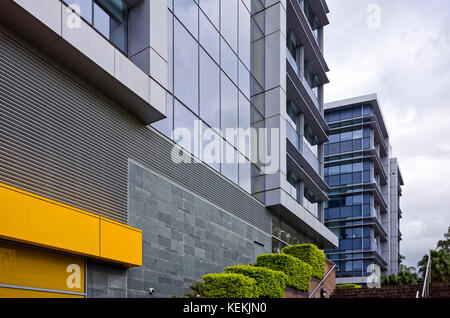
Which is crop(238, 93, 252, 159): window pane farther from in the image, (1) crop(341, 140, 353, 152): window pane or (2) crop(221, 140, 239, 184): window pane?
(1) crop(341, 140, 353, 152): window pane

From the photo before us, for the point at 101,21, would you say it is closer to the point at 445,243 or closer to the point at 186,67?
the point at 186,67

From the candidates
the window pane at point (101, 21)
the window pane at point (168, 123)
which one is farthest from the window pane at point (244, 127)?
the window pane at point (101, 21)

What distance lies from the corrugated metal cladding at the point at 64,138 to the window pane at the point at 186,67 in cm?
250

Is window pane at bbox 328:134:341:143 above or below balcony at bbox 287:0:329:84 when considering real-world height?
below

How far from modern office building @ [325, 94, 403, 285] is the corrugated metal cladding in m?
44.7

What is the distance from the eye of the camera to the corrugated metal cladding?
10.8 meters

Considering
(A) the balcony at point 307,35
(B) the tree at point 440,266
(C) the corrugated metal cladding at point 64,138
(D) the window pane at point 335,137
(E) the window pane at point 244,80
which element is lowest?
(B) the tree at point 440,266

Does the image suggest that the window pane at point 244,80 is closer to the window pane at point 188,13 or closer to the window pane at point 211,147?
the window pane at point 211,147

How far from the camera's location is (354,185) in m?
58.5

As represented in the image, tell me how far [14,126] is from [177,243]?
24.0 ft

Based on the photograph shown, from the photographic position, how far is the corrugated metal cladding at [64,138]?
10812mm

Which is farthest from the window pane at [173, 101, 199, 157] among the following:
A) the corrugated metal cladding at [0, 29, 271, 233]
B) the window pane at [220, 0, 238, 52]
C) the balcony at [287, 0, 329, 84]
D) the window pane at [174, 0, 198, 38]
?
the balcony at [287, 0, 329, 84]
